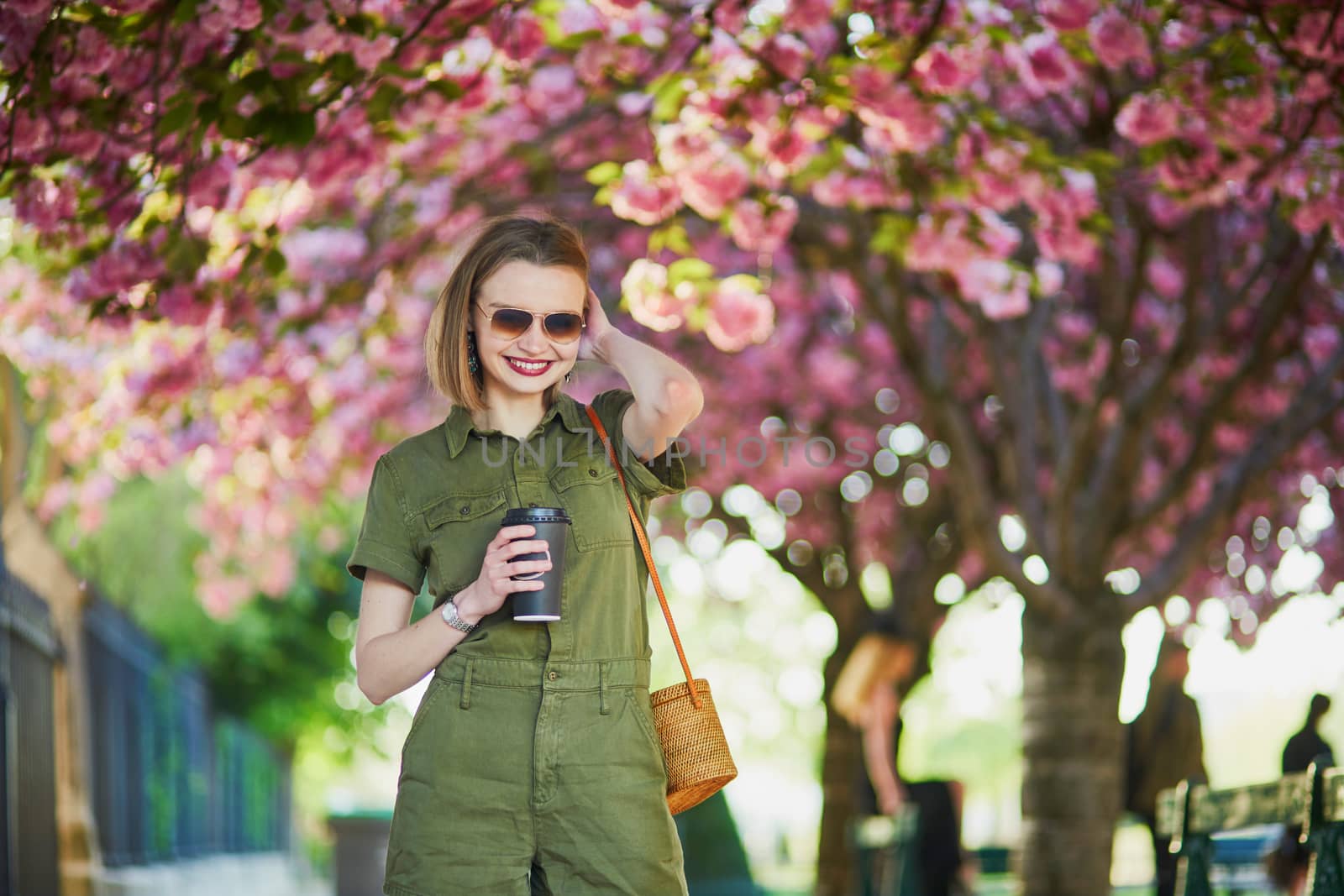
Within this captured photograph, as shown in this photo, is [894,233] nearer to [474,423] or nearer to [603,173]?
[603,173]

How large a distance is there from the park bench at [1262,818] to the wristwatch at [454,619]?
2231 mm

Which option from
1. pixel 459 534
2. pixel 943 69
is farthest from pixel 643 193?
pixel 459 534

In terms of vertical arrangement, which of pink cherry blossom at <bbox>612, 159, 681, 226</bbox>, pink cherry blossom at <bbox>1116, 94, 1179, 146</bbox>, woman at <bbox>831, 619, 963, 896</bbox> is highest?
pink cherry blossom at <bbox>612, 159, 681, 226</bbox>

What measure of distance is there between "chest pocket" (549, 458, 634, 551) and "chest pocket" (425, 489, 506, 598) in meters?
0.12

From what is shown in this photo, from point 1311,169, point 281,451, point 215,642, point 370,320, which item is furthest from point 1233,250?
point 215,642

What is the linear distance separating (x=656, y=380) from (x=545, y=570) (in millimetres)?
432

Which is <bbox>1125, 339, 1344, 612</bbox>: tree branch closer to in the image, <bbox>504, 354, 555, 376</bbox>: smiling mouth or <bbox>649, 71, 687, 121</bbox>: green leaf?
<bbox>649, 71, 687, 121</bbox>: green leaf

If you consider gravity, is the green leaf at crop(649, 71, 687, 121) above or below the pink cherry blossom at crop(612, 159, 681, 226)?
above

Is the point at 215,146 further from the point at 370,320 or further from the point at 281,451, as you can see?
the point at 281,451

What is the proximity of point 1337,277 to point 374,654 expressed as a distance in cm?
784

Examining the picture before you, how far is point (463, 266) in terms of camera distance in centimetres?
324

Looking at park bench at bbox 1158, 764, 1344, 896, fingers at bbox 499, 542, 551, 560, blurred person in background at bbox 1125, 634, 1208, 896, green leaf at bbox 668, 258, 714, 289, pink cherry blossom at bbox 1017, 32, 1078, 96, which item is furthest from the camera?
blurred person in background at bbox 1125, 634, 1208, 896

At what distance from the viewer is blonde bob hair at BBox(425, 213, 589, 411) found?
322 centimetres

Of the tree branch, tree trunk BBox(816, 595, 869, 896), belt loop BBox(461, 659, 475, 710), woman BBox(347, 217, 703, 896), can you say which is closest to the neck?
woman BBox(347, 217, 703, 896)
